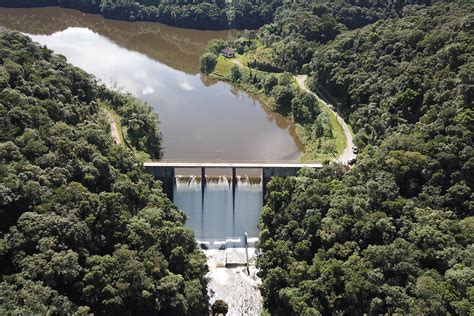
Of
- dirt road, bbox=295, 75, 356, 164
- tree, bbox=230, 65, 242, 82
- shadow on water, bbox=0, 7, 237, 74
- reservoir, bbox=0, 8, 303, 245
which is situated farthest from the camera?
shadow on water, bbox=0, 7, 237, 74

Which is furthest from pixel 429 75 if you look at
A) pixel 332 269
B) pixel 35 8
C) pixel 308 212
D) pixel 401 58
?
pixel 35 8

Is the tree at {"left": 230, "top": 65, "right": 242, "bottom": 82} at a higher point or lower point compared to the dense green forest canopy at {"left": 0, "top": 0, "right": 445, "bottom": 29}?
lower

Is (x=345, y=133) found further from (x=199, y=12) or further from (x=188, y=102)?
(x=199, y=12)

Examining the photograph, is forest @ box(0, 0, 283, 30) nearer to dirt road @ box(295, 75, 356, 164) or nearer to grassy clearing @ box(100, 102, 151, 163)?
dirt road @ box(295, 75, 356, 164)

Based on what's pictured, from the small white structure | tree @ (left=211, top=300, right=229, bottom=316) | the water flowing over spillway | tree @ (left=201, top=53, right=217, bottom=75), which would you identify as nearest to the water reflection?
tree @ (left=201, top=53, right=217, bottom=75)

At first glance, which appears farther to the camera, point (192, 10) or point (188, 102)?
point (192, 10)

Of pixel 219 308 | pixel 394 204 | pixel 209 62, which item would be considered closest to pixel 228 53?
pixel 209 62
